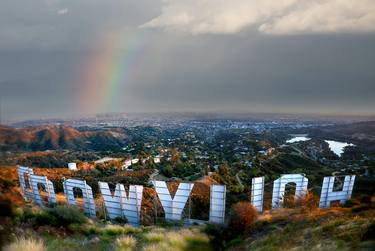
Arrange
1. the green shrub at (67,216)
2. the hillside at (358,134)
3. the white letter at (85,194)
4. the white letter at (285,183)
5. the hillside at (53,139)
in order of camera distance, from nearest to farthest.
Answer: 1. the green shrub at (67,216)
2. the white letter at (285,183)
3. the white letter at (85,194)
4. the hillside at (358,134)
5. the hillside at (53,139)

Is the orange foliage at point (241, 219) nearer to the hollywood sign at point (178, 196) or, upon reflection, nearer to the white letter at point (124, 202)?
the hollywood sign at point (178, 196)

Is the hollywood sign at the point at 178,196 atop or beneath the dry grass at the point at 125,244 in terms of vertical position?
beneath

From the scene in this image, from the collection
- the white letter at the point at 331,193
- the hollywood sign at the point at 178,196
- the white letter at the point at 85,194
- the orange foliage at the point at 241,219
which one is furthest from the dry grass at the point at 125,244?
the white letter at the point at 331,193

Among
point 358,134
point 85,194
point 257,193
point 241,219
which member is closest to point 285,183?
point 257,193

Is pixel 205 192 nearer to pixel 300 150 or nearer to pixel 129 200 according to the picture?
pixel 129 200

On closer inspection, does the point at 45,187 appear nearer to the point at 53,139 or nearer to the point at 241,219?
the point at 241,219

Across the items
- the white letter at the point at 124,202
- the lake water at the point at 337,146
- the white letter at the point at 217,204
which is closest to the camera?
the white letter at the point at 217,204
